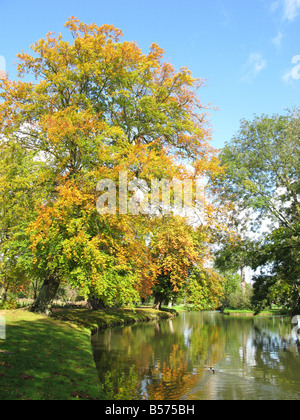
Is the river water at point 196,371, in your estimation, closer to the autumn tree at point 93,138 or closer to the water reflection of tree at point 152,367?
the water reflection of tree at point 152,367

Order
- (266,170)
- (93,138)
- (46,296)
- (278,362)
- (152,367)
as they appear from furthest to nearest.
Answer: (266,170), (46,296), (93,138), (278,362), (152,367)

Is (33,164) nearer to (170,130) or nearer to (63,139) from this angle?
(63,139)

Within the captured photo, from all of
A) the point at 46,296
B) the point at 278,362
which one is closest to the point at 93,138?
the point at 46,296

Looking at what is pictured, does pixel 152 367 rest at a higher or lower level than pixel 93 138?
lower

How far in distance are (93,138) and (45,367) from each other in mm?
11611

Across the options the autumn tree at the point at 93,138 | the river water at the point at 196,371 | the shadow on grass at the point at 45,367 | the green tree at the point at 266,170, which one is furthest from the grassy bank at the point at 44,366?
the green tree at the point at 266,170

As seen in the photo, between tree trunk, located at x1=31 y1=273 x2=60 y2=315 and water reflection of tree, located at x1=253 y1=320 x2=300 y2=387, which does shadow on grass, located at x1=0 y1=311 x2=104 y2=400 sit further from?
water reflection of tree, located at x1=253 y1=320 x2=300 y2=387

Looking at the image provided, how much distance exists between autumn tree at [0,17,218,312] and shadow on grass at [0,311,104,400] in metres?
3.73

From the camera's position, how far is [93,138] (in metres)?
17.8

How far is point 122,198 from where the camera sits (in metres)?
17.5

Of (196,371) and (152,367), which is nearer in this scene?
(196,371)

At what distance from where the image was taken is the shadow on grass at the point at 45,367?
7.38 meters

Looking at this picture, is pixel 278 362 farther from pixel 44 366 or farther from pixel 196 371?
pixel 44 366
